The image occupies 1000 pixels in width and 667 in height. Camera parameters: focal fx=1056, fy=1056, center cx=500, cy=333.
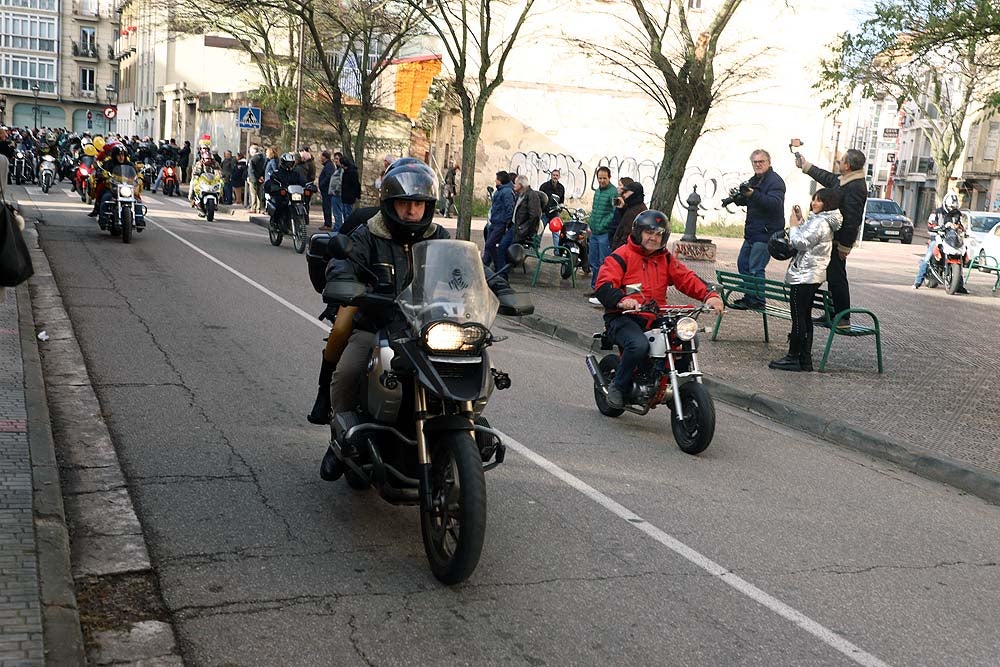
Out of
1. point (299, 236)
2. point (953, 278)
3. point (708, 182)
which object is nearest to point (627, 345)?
point (299, 236)

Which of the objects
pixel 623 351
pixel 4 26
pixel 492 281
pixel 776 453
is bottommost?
pixel 776 453

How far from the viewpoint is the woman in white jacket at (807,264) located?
9984 mm

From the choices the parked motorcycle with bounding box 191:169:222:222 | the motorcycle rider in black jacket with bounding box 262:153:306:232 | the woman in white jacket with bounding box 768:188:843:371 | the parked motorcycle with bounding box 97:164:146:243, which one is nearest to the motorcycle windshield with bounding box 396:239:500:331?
the woman in white jacket with bounding box 768:188:843:371

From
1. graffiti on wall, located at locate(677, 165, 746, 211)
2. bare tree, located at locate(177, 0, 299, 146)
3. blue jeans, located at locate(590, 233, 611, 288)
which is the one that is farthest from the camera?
graffiti on wall, located at locate(677, 165, 746, 211)

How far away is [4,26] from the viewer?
88312 mm

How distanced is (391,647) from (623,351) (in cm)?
406

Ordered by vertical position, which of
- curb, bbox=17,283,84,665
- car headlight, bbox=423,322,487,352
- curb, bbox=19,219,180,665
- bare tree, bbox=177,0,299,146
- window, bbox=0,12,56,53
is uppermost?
window, bbox=0,12,56,53

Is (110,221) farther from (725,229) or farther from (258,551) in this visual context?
(725,229)

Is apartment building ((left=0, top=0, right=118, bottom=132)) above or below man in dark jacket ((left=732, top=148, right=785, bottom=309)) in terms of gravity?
above

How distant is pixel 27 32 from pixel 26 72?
339 cm

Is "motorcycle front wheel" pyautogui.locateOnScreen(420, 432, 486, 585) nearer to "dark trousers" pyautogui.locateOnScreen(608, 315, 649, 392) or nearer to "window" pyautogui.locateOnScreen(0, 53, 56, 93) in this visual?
"dark trousers" pyautogui.locateOnScreen(608, 315, 649, 392)

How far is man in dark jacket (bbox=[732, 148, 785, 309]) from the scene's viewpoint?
12.6 meters

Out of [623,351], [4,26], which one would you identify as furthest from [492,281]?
[4,26]

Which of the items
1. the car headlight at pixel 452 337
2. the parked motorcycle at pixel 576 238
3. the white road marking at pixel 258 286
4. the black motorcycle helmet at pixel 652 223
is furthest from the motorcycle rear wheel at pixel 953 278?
the car headlight at pixel 452 337
